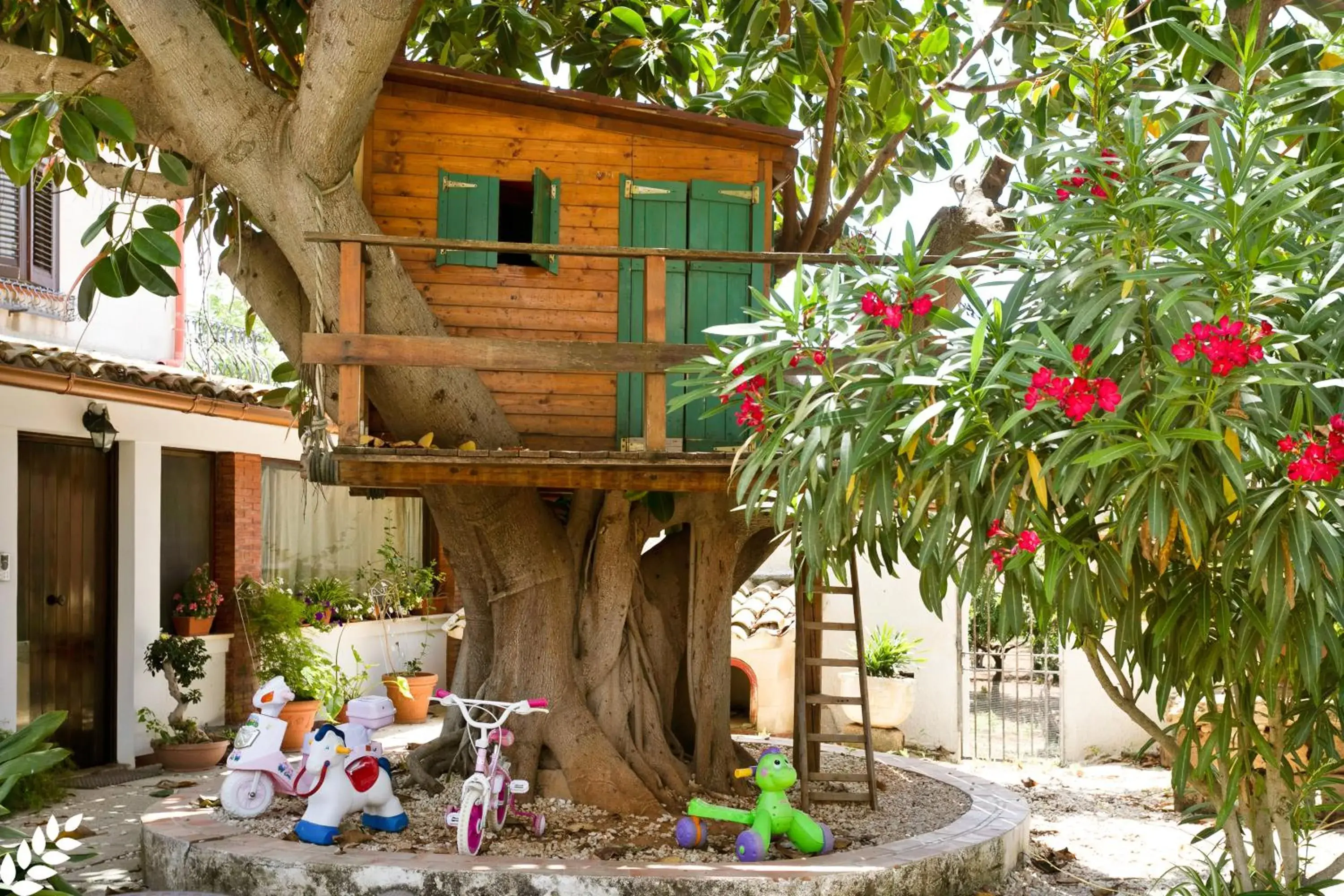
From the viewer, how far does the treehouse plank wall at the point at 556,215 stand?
7.74 metres

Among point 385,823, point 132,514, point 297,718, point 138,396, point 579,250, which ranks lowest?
point 297,718

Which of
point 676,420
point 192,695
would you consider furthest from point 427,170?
point 192,695

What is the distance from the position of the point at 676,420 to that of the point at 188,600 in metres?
6.23

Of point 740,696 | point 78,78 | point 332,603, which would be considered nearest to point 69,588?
point 332,603

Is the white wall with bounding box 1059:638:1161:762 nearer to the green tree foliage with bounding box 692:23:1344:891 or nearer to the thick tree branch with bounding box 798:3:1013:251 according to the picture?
the thick tree branch with bounding box 798:3:1013:251

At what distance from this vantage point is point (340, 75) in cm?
672

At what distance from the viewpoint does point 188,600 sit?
11711 millimetres

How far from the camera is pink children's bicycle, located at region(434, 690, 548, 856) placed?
21.9ft

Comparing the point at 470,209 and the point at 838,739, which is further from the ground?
the point at 470,209

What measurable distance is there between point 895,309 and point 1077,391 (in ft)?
3.32

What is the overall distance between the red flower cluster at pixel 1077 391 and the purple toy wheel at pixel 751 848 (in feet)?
11.1

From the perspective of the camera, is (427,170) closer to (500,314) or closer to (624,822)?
(500,314)

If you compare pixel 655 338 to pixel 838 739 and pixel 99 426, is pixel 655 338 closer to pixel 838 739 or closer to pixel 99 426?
pixel 838 739

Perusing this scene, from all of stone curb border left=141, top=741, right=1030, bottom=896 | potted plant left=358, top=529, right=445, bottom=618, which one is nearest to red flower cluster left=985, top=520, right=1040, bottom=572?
stone curb border left=141, top=741, right=1030, bottom=896
